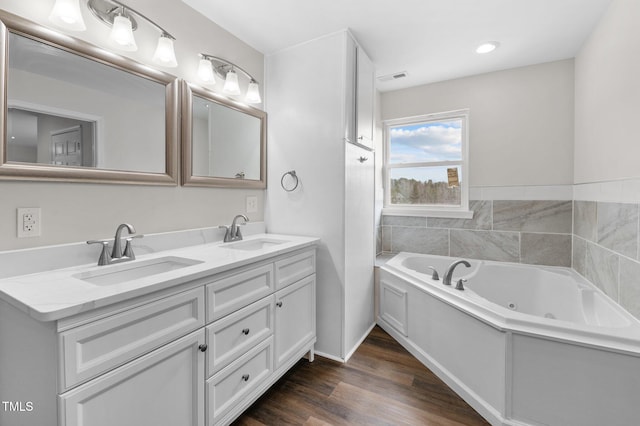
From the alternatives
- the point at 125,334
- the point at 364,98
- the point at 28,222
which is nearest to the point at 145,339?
the point at 125,334

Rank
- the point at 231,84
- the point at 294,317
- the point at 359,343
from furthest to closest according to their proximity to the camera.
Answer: the point at 359,343
the point at 231,84
the point at 294,317

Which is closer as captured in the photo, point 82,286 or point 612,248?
point 82,286

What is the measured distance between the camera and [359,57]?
2258mm

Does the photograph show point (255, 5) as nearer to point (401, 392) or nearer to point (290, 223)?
point (290, 223)

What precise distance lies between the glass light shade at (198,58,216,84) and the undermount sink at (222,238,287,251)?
3.42 ft

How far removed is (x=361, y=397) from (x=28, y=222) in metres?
1.85

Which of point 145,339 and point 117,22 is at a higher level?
point 117,22

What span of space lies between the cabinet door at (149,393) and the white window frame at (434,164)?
246 cm

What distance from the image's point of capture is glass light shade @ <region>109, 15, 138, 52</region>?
4.58ft

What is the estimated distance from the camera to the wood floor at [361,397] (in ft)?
5.21

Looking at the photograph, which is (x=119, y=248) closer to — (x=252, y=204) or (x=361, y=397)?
(x=252, y=204)

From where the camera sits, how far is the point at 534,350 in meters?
1.46

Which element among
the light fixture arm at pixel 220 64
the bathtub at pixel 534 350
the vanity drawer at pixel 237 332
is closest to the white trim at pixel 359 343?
the bathtub at pixel 534 350

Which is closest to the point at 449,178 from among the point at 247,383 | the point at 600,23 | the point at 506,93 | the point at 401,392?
the point at 506,93
